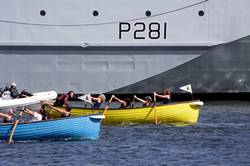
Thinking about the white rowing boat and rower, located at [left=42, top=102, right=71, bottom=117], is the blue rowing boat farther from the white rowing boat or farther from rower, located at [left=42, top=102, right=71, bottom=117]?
the white rowing boat

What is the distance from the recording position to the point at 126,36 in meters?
39.9

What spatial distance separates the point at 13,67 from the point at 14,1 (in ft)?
8.11

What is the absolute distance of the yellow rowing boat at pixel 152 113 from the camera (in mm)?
34844

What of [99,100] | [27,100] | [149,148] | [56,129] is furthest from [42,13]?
[149,148]

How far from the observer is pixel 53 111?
3450cm

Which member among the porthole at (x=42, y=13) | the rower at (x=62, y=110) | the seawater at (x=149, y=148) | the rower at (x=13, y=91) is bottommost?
the seawater at (x=149, y=148)

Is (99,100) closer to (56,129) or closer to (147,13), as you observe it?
(147,13)

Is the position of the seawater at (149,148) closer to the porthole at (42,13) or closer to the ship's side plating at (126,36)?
the ship's side plating at (126,36)

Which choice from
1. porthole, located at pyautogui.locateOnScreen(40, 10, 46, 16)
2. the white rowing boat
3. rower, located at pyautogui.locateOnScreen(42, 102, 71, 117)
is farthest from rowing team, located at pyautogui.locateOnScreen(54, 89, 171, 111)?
porthole, located at pyautogui.locateOnScreen(40, 10, 46, 16)

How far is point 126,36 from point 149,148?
10.9 metres

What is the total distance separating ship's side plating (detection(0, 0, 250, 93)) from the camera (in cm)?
3988

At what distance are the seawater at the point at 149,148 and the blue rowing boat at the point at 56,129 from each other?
0.68ft

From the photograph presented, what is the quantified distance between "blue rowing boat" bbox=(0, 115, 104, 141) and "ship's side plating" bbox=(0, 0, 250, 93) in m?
9.51

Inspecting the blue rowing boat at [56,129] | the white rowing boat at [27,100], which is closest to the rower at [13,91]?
the white rowing boat at [27,100]
